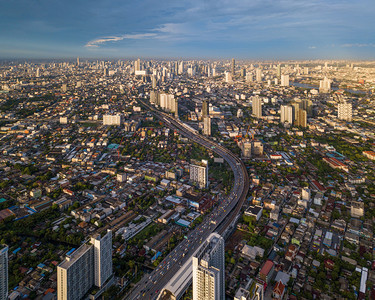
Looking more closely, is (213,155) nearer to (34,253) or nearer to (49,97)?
(34,253)

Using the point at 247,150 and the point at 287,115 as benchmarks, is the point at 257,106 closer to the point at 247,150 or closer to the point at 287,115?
the point at 287,115

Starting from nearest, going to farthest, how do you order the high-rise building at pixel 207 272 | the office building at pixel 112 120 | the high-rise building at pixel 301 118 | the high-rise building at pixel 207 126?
the high-rise building at pixel 207 272, the high-rise building at pixel 207 126, the office building at pixel 112 120, the high-rise building at pixel 301 118

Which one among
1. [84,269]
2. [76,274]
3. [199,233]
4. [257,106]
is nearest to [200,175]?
[199,233]

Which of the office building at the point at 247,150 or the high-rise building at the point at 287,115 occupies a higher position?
the high-rise building at the point at 287,115

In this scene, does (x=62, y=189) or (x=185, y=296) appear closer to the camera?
(x=185, y=296)

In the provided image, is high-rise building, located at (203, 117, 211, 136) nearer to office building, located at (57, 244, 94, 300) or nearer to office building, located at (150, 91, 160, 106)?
office building, located at (150, 91, 160, 106)

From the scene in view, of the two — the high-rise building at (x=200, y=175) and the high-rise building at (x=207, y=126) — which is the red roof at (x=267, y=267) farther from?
the high-rise building at (x=207, y=126)

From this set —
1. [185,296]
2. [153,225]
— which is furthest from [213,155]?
[185,296]

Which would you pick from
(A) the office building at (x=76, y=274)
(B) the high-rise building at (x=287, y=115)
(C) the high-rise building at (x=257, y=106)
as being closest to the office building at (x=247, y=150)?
(B) the high-rise building at (x=287, y=115)
